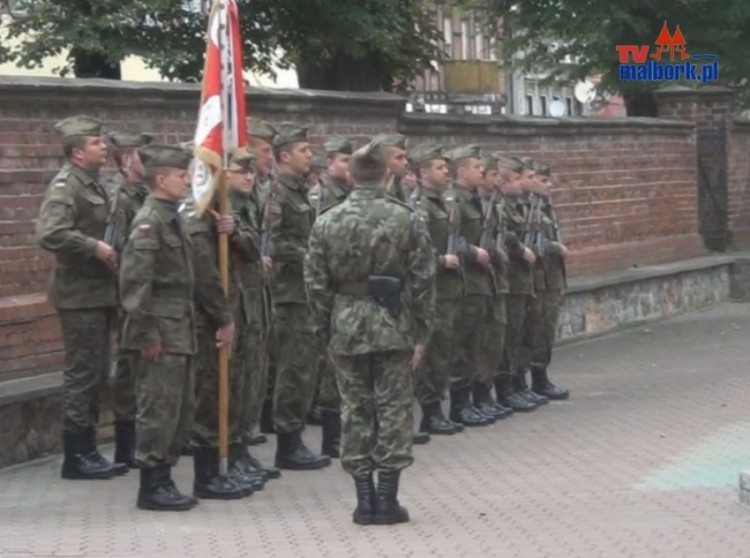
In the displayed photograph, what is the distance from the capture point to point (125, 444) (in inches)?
470

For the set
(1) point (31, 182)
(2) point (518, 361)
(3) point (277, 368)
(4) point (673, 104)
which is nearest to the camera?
(3) point (277, 368)

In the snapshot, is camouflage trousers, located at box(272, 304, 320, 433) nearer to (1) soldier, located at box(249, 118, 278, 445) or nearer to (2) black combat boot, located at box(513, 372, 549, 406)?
(1) soldier, located at box(249, 118, 278, 445)

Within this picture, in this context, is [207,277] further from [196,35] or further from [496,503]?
[196,35]

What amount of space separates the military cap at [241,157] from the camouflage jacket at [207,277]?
0.46 meters

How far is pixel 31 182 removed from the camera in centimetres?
1296

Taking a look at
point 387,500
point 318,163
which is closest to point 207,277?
point 387,500

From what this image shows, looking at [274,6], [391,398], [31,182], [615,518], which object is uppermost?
[274,6]

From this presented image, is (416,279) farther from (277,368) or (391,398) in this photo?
(277,368)

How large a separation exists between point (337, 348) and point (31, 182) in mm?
3709

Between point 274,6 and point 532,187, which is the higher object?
point 274,6

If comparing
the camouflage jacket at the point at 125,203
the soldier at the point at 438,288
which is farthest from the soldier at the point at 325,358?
the camouflage jacket at the point at 125,203

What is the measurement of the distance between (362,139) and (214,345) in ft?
22.1

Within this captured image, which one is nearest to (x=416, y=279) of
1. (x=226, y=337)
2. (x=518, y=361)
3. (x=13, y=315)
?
(x=226, y=337)

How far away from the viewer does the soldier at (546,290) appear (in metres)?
15.9
